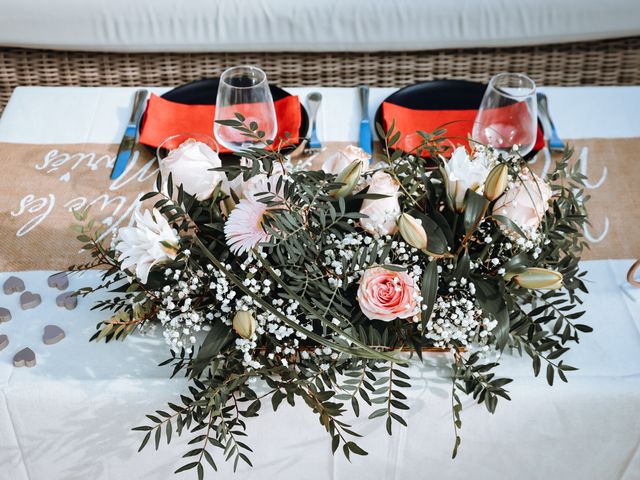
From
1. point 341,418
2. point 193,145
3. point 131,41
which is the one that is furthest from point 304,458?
point 131,41

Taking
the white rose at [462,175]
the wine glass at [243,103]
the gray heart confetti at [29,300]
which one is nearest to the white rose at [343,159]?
the white rose at [462,175]

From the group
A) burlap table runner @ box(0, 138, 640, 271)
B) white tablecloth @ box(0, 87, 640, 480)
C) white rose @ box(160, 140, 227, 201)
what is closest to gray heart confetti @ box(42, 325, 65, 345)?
white tablecloth @ box(0, 87, 640, 480)

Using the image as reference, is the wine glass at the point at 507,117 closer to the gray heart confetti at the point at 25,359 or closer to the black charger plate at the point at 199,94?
the black charger plate at the point at 199,94

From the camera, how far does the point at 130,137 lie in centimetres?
134

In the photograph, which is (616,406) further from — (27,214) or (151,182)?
(27,214)

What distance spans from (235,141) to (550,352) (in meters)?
0.63

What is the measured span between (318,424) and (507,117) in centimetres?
61

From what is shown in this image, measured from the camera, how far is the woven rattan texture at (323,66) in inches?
79.6

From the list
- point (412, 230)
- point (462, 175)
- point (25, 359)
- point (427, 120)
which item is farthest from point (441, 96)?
point (25, 359)

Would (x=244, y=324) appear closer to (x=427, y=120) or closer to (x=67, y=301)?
(x=67, y=301)

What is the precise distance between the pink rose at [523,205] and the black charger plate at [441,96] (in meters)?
0.57

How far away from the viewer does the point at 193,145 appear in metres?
0.96

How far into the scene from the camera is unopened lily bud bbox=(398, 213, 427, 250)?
794 mm

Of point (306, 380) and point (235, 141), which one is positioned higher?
point (235, 141)
